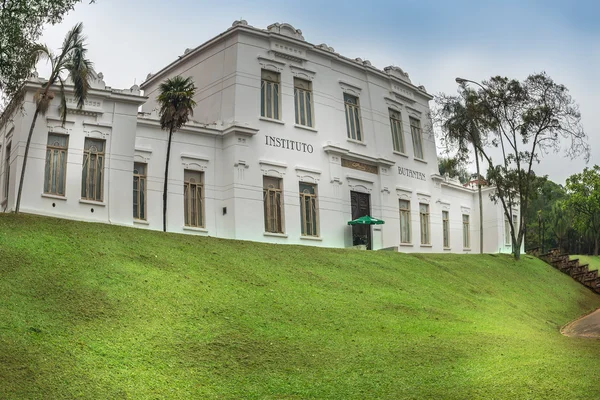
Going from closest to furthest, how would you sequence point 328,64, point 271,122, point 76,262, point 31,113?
point 76,262 → point 31,113 → point 271,122 → point 328,64

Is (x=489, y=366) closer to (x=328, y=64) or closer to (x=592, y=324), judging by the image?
(x=592, y=324)

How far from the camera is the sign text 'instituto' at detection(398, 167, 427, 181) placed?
119 ft

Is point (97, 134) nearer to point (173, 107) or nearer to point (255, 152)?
point (173, 107)

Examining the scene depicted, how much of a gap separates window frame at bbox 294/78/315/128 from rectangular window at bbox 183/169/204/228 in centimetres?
600

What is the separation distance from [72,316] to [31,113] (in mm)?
13000

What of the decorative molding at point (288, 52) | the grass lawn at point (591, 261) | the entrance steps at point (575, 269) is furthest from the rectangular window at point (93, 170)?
the grass lawn at point (591, 261)

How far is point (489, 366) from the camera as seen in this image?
514 inches

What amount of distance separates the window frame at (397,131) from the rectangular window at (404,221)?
9.92 feet

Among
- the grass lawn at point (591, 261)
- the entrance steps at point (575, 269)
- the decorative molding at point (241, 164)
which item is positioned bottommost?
the entrance steps at point (575, 269)

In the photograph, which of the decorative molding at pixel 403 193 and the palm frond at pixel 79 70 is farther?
the decorative molding at pixel 403 193

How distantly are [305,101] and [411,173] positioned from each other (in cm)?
888

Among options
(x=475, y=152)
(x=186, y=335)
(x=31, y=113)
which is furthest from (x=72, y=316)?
(x=475, y=152)

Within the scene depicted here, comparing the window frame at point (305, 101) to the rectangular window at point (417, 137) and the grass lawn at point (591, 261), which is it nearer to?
the rectangular window at point (417, 137)

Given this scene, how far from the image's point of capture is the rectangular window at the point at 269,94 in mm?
29781
